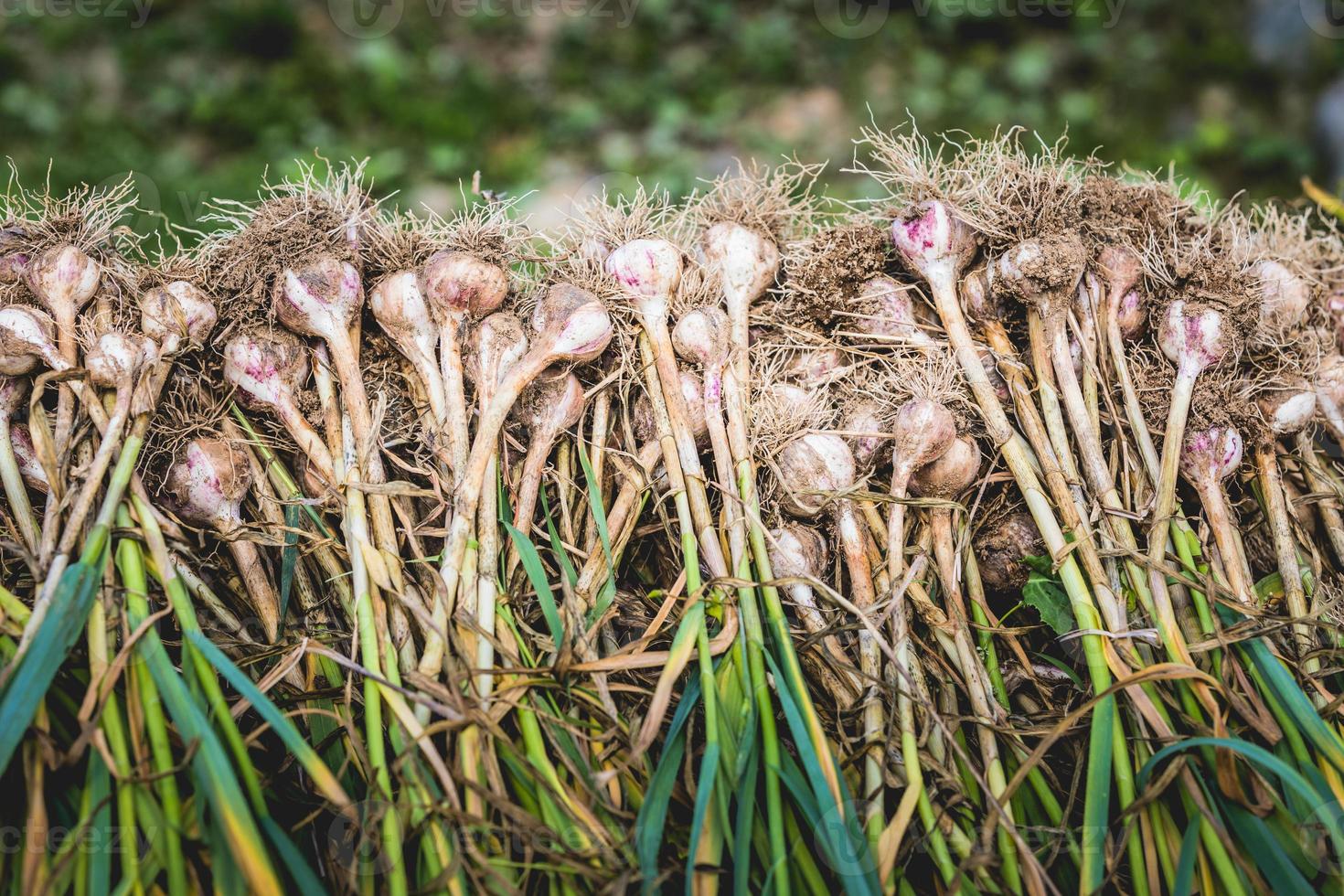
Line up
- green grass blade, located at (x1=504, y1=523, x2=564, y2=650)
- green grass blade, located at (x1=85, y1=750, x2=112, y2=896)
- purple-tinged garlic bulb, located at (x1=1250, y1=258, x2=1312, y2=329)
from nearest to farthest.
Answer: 1. green grass blade, located at (x1=85, y1=750, x2=112, y2=896)
2. green grass blade, located at (x1=504, y1=523, x2=564, y2=650)
3. purple-tinged garlic bulb, located at (x1=1250, y1=258, x2=1312, y2=329)

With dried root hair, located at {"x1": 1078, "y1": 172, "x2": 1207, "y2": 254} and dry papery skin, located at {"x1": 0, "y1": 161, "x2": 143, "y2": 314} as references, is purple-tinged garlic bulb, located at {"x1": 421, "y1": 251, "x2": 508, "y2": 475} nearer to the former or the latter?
dry papery skin, located at {"x1": 0, "y1": 161, "x2": 143, "y2": 314}

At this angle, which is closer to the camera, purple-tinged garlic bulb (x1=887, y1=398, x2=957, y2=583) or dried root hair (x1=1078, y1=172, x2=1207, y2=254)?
purple-tinged garlic bulb (x1=887, y1=398, x2=957, y2=583)

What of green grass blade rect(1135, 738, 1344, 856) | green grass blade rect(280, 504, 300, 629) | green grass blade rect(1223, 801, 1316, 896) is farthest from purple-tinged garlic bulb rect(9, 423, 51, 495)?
green grass blade rect(1223, 801, 1316, 896)

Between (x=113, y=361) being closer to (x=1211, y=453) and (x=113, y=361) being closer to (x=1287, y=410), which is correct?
(x=1211, y=453)

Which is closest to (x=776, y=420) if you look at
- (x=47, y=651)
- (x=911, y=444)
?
(x=911, y=444)

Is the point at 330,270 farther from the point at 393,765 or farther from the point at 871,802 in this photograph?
the point at 871,802

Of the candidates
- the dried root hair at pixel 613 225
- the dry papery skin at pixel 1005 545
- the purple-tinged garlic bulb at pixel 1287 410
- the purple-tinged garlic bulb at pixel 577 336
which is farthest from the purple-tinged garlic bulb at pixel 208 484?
the purple-tinged garlic bulb at pixel 1287 410

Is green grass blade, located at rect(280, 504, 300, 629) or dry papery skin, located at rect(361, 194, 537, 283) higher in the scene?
dry papery skin, located at rect(361, 194, 537, 283)
